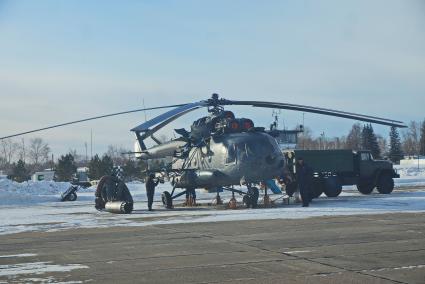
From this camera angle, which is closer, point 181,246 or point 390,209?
point 181,246

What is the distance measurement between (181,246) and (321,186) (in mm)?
17558

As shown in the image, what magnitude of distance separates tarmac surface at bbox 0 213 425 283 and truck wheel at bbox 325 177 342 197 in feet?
41.7

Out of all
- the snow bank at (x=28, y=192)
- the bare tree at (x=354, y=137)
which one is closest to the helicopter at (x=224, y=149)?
the snow bank at (x=28, y=192)

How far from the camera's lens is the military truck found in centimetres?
2867

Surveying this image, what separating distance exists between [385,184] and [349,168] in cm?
205

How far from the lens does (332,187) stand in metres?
27.4

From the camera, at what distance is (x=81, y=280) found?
306 inches

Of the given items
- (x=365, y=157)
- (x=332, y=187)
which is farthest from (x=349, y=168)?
(x=332, y=187)

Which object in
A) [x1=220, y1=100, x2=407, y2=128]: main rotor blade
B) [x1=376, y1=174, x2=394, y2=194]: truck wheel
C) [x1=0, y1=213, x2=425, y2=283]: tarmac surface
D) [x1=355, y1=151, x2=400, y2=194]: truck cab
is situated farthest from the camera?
[x1=355, y1=151, x2=400, y2=194]: truck cab

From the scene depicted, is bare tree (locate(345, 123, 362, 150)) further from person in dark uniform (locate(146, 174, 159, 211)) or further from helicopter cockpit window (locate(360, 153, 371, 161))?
person in dark uniform (locate(146, 174, 159, 211))

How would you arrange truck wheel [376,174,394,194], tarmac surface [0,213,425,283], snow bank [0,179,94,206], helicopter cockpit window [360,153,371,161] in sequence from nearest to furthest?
tarmac surface [0,213,425,283] < truck wheel [376,174,394,194] < helicopter cockpit window [360,153,371,161] < snow bank [0,179,94,206]

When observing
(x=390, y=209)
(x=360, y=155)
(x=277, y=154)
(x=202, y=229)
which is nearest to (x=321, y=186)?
(x=360, y=155)

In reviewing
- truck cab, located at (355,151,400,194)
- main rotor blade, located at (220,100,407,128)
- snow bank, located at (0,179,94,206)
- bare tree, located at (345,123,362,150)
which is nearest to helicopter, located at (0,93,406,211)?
main rotor blade, located at (220,100,407,128)

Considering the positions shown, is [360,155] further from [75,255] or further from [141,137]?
[75,255]
